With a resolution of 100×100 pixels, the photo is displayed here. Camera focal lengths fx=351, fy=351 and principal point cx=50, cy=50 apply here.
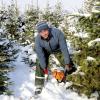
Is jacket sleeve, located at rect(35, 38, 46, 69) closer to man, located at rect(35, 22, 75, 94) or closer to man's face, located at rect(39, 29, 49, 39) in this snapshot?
man, located at rect(35, 22, 75, 94)

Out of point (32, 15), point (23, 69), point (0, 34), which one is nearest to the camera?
point (0, 34)

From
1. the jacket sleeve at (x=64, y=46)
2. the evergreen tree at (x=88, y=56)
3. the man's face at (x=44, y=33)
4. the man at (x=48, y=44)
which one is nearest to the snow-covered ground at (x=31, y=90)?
the evergreen tree at (x=88, y=56)

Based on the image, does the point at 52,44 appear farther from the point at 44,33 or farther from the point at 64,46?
the point at 44,33

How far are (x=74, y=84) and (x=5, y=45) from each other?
2999mm

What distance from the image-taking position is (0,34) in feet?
32.8

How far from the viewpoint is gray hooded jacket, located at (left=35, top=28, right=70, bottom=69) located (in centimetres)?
712

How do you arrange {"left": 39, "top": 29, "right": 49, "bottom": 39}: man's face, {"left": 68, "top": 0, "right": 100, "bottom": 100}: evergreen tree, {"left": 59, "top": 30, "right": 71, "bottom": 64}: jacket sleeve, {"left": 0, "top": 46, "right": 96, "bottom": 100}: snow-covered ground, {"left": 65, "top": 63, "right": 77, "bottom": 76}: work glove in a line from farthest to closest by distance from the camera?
{"left": 0, "top": 46, "right": 96, "bottom": 100}: snow-covered ground
{"left": 68, "top": 0, "right": 100, "bottom": 100}: evergreen tree
{"left": 65, "top": 63, "right": 77, "bottom": 76}: work glove
{"left": 59, "top": 30, "right": 71, "bottom": 64}: jacket sleeve
{"left": 39, "top": 29, "right": 49, "bottom": 39}: man's face

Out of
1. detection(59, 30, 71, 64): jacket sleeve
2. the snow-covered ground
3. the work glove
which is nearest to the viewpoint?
detection(59, 30, 71, 64): jacket sleeve

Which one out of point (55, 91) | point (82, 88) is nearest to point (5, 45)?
point (55, 91)

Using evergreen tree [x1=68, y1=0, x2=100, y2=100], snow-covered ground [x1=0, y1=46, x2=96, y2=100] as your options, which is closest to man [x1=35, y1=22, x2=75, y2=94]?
evergreen tree [x1=68, y1=0, x2=100, y2=100]

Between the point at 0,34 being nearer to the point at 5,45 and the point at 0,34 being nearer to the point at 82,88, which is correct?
the point at 5,45

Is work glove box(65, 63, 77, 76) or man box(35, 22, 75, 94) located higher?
man box(35, 22, 75, 94)

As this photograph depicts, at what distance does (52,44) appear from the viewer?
7285 millimetres

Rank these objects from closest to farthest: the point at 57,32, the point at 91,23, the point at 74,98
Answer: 1. the point at 57,32
2. the point at 91,23
3. the point at 74,98
